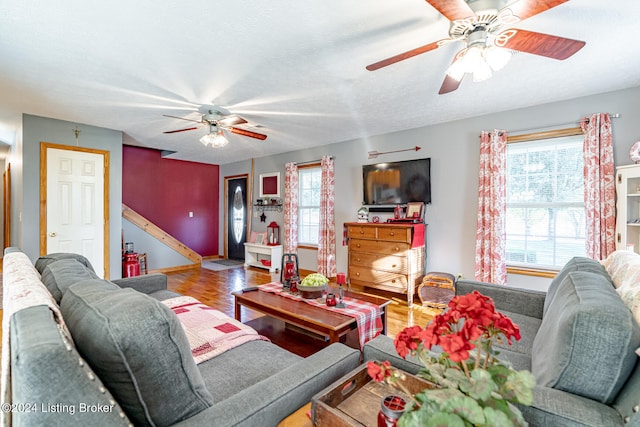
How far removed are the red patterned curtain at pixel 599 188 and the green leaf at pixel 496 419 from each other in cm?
343

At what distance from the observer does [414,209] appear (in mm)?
4191

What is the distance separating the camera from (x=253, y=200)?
22.1 feet

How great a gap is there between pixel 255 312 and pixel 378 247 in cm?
185

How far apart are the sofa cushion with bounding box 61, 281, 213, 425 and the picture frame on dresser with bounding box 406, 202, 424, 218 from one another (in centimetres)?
370

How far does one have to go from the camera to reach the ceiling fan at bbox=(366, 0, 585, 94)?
4.85 ft

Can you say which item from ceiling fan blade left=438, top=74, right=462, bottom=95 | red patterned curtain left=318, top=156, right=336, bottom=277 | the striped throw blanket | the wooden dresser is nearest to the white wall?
red patterned curtain left=318, top=156, right=336, bottom=277

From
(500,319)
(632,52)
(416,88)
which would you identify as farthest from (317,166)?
(500,319)

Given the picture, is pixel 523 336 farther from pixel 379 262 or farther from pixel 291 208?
pixel 291 208

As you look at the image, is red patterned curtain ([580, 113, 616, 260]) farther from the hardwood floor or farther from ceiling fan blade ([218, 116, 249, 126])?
ceiling fan blade ([218, 116, 249, 126])

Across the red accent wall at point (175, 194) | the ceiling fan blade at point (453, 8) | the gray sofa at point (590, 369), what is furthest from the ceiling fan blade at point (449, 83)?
the red accent wall at point (175, 194)

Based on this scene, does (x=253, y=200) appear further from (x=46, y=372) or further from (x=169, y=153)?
(x=46, y=372)

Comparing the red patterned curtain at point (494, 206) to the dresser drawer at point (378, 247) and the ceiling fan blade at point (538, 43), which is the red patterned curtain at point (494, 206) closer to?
the dresser drawer at point (378, 247)

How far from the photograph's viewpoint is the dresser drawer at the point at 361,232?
416 cm

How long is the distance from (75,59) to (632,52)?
437 centimetres
